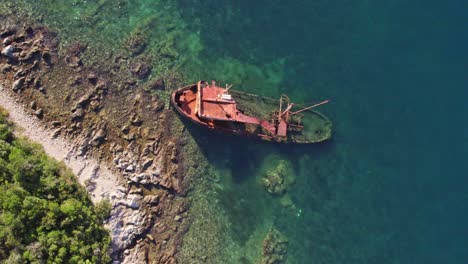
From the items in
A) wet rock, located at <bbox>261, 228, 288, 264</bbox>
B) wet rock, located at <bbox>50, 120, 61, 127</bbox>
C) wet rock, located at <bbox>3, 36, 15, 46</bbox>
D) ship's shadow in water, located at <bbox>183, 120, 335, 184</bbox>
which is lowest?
wet rock, located at <bbox>261, 228, 288, 264</bbox>

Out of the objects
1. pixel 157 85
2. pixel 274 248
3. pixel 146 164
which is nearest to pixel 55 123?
pixel 146 164

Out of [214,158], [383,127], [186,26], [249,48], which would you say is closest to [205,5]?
[186,26]

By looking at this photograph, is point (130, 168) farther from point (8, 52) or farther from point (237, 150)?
point (8, 52)

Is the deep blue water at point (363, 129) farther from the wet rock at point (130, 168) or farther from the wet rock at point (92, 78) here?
the wet rock at point (92, 78)

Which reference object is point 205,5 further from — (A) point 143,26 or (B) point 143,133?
(B) point 143,133

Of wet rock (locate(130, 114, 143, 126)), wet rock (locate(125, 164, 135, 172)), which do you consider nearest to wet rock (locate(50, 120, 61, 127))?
wet rock (locate(130, 114, 143, 126))

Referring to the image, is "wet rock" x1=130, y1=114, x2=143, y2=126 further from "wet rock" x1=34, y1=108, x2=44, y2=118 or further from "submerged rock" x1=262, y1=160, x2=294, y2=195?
"submerged rock" x1=262, y1=160, x2=294, y2=195
